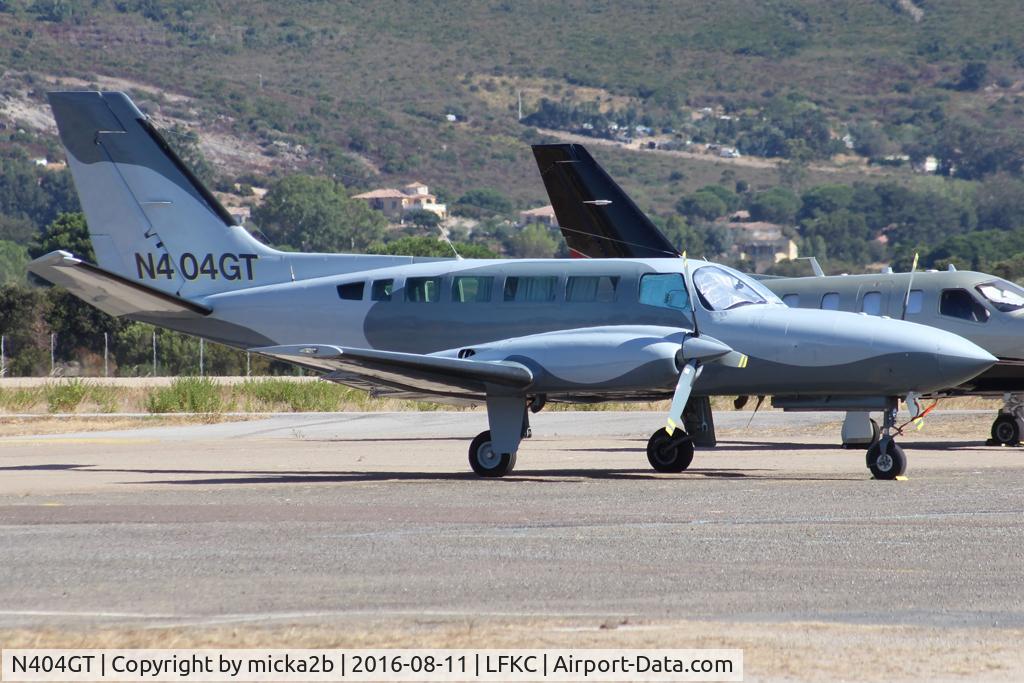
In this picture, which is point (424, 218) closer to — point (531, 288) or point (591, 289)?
point (531, 288)

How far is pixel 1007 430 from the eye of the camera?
86.9 ft

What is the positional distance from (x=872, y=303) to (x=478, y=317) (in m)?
7.94

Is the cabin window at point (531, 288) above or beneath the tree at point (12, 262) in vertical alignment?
beneath

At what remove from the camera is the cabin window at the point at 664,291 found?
19891 millimetres

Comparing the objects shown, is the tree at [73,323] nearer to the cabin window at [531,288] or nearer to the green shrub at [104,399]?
the green shrub at [104,399]

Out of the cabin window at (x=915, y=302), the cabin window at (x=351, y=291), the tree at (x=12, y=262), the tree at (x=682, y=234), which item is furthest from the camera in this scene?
the tree at (x=682, y=234)

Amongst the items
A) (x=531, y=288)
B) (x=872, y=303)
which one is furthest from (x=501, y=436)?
(x=872, y=303)

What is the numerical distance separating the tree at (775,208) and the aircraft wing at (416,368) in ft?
555

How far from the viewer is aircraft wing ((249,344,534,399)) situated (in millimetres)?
19234

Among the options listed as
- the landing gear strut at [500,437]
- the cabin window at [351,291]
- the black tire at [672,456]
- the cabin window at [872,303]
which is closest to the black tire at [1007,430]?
the cabin window at [872,303]

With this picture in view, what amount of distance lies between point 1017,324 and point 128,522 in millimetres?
14999

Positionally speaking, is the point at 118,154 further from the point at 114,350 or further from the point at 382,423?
the point at 114,350

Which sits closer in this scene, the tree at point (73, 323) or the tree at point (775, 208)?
the tree at point (73, 323)

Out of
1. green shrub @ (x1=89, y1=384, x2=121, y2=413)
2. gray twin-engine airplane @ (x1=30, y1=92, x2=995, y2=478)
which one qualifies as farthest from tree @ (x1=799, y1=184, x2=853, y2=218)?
gray twin-engine airplane @ (x1=30, y1=92, x2=995, y2=478)
